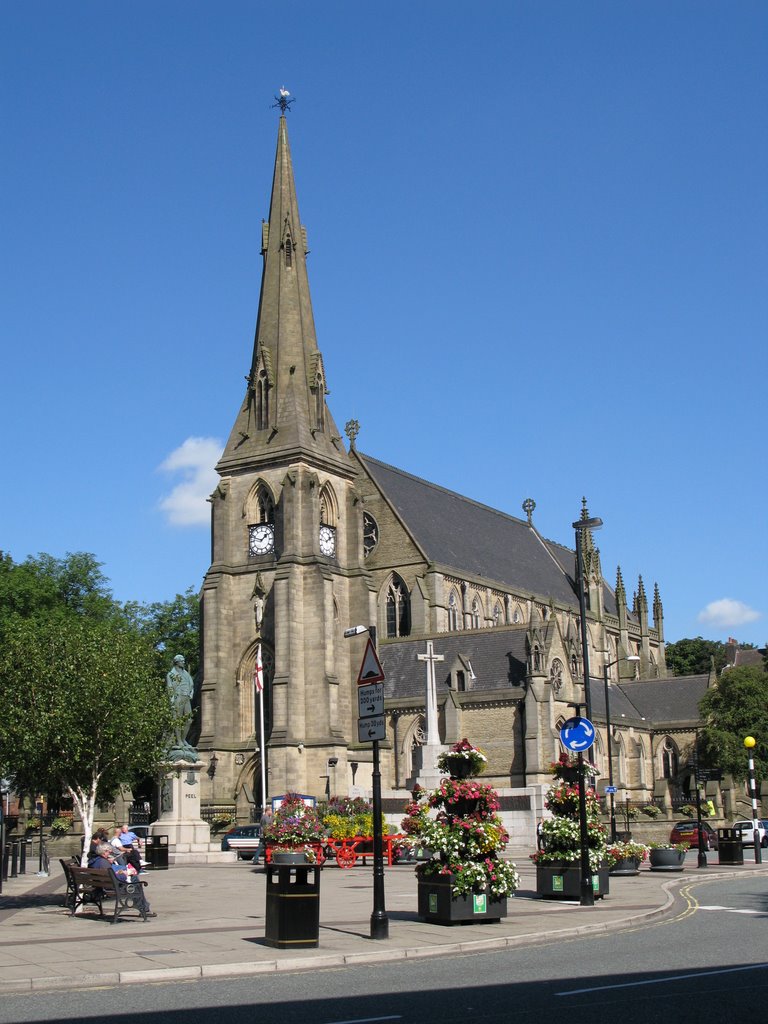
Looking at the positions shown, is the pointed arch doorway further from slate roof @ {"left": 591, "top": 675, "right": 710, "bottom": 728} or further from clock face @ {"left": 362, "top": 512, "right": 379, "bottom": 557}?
slate roof @ {"left": 591, "top": 675, "right": 710, "bottom": 728}

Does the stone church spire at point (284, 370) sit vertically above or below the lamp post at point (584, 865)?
above

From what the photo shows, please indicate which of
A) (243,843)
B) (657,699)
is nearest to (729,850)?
(243,843)

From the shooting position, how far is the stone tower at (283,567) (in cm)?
6022

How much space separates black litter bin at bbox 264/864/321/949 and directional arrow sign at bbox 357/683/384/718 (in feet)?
8.58

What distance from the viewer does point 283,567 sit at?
6212 centimetres

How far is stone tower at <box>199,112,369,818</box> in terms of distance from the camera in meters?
60.2

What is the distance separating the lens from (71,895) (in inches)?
898

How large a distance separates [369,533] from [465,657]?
13846 mm

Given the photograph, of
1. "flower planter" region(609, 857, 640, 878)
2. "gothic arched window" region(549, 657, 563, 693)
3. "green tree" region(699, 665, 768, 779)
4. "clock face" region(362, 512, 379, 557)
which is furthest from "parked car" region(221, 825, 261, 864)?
"green tree" region(699, 665, 768, 779)

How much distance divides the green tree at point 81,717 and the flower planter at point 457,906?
318 inches

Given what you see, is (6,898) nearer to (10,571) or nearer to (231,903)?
(231,903)

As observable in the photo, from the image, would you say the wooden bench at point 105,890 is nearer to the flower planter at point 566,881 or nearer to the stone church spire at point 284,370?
the flower planter at point 566,881

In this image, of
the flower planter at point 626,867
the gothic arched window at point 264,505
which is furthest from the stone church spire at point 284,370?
the flower planter at point 626,867

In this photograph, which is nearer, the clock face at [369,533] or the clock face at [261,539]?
the clock face at [261,539]
